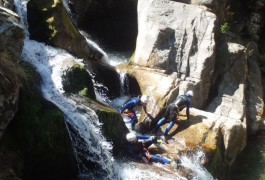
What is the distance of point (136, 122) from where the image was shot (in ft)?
43.0

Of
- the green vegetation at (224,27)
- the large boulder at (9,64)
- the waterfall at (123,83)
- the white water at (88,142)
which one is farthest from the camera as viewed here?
the green vegetation at (224,27)

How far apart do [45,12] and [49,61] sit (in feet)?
7.93

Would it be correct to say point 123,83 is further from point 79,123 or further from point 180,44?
point 79,123

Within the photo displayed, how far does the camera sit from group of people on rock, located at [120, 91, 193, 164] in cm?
1102

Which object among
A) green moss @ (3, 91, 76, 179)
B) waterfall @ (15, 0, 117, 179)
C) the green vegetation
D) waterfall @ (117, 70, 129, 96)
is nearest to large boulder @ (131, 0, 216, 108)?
waterfall @ (117, 70, 129, 96)

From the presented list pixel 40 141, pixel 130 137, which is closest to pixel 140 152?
pixel 130 137

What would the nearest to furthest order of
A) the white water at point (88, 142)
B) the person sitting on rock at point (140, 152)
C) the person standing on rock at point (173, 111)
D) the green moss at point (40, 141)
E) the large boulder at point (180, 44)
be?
1. the green moss at point (40, 141)
2. the white water at point (88, 142)
3. the person sitting on rock at point (140, 152)
4. the person standing on rock at point (173, 111)
5. the large boulder at point (180, 44)

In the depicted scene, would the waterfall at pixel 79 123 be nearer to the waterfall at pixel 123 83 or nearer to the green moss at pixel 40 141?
the green moss at pixel 40 141

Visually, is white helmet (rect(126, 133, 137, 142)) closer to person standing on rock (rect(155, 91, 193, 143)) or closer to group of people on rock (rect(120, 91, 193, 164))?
group of people on rock (rect(120, 91, 193, 164))

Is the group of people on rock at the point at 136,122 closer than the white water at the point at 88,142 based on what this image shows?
No

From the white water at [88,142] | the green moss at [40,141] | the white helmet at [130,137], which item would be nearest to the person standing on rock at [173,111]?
the white water at [88,142]

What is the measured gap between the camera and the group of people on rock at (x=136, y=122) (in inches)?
434

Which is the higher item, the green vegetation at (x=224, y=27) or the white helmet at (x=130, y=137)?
the green vegetation at (x=224, y=27)

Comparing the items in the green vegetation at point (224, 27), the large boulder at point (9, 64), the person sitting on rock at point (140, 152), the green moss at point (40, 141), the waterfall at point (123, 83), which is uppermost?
the large boulder at point (9, 64)
